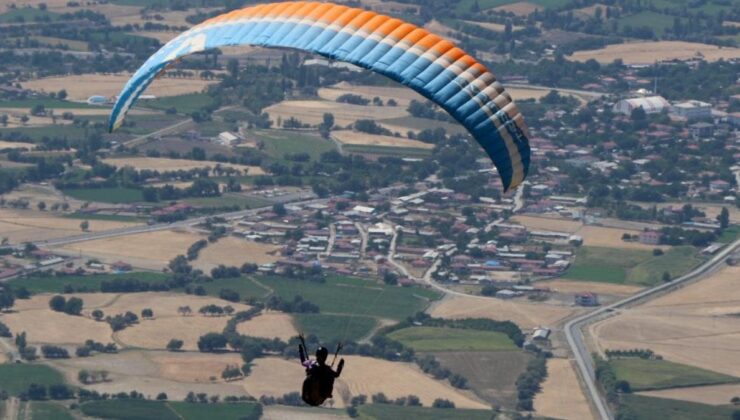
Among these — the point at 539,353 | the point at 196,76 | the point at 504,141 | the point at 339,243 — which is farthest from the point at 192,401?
the point at 196,76

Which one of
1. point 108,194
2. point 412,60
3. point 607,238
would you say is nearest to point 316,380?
point 412,60

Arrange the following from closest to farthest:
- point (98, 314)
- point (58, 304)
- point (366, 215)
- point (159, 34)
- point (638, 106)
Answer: point (98, 314) → point (58, 304) → point (366, 215) → point (638, 106) → point (159, 34)

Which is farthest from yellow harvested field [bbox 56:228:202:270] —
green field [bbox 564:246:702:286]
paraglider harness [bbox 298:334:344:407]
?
paraglider harness [bbox 298:334:344:407]

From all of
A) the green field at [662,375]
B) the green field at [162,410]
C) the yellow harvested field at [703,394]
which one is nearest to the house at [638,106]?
the green field at [662,375]

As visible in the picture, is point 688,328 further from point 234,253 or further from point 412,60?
point 412,60

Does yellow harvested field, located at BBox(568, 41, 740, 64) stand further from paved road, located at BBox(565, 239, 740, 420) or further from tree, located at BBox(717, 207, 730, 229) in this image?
paved road, located at BBox(565, 239, 740, 420)

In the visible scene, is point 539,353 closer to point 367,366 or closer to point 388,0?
point 367,366
